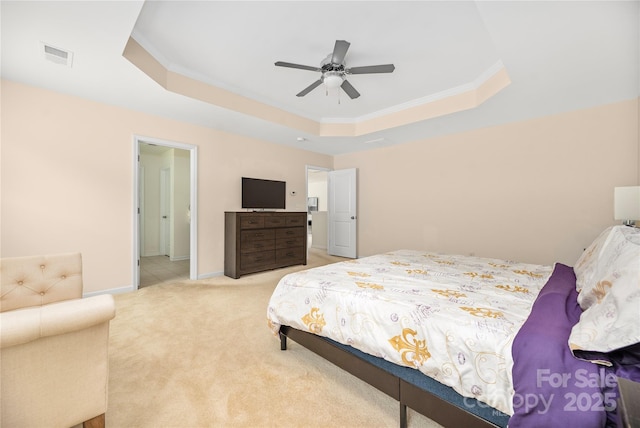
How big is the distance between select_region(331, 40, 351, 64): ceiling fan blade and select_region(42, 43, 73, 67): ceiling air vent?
2.33 m

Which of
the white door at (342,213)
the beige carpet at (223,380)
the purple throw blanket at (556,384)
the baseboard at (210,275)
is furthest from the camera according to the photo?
the white door at (342,213)

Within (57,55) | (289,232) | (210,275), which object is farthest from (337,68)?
(210,275)

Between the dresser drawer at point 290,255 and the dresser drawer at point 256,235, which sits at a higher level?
the dresser drawer at point 256,235

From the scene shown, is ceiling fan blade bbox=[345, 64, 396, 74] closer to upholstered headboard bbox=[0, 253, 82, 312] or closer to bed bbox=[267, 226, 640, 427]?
bed bbox=[267, 226, 640, 427]

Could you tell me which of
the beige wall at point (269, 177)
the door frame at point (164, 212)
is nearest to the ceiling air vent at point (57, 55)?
the beige wall at point (269, 177)

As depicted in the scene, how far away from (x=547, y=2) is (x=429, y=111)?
210cm

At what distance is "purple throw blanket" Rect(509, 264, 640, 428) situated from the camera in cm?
86

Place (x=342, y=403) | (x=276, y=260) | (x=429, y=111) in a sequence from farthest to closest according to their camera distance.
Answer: (x=276, y=260)
(x=429, y=111)
(x=342, y=403)

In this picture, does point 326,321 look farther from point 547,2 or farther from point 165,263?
point 165,263

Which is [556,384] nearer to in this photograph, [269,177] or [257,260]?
[257,260]

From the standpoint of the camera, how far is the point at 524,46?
7.24 feet

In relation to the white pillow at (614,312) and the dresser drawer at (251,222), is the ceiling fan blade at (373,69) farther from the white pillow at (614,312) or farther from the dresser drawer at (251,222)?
the dresser drawer at (251,222)

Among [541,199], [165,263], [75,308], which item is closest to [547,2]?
[541,199]

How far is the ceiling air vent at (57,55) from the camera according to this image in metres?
2.25
